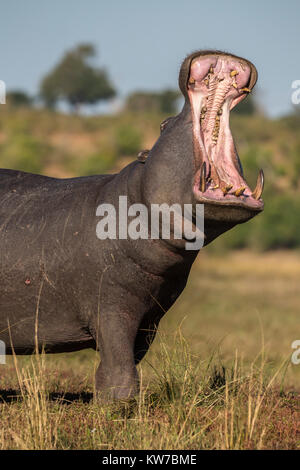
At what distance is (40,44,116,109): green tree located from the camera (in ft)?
260

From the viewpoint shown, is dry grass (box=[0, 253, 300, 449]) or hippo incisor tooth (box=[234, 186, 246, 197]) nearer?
dry grass (box=[0, 253, 300, 449])

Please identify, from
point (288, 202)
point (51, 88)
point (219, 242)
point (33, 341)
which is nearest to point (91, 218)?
point (33, 341)

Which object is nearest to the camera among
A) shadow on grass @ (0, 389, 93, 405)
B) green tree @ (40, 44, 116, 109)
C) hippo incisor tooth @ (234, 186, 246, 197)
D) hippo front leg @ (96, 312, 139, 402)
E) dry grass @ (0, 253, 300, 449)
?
dry grass @ (0, 253, 300, 449)

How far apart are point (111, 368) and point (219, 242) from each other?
31678 mm

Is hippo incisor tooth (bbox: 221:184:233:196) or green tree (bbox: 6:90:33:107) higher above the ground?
green tree (bbox: 6:90:33:107)

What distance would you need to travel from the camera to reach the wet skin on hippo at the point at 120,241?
437cm

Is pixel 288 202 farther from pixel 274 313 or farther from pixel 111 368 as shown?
pixel 111 368

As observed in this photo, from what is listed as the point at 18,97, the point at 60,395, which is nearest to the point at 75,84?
the point at 18,97

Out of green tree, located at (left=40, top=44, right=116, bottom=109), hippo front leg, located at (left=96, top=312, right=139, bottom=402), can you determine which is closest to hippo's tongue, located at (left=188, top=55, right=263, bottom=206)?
hippo front leg, located at (left=96, top=312, right=139, bottom=402)

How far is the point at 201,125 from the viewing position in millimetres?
4480

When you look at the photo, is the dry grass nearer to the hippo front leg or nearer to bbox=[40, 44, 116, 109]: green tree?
the hippo front leg

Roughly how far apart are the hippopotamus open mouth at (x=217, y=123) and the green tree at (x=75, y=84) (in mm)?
75955

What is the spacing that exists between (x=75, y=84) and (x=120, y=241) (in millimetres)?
76669

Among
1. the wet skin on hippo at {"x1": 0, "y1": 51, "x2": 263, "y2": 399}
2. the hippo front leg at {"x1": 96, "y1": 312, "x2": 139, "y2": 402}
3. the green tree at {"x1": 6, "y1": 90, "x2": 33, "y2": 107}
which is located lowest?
the hippo front leg at {"x1": 96, "y1": 312, "x2": 139, "y2": 402}
